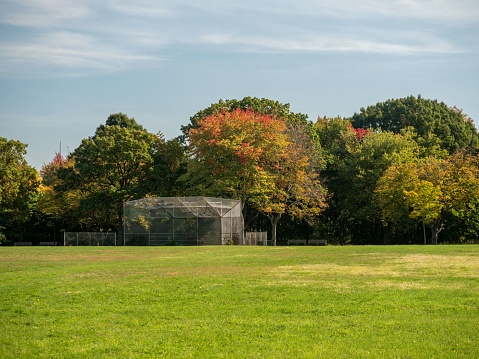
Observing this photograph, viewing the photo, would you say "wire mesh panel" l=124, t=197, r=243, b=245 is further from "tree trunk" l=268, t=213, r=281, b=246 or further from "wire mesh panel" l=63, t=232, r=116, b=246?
"tree trunk" l=268, t=213, r=281, b=246

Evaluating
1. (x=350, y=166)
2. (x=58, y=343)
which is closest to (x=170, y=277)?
(x=58, y=343)

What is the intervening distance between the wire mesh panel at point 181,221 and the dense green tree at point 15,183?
12.4 metres

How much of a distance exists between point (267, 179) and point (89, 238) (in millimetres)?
16622

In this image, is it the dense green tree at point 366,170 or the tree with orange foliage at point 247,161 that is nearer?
the tree with orange foliage at point 247,161

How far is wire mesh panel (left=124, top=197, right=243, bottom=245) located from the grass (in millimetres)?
30008

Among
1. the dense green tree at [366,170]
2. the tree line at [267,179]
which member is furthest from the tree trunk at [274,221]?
the dense green tree at [366,170]

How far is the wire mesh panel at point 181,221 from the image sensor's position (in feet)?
175

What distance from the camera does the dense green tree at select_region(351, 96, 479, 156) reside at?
243 ft

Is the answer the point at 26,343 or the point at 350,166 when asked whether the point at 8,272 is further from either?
the point at 350,166

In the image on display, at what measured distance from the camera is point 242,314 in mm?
14141

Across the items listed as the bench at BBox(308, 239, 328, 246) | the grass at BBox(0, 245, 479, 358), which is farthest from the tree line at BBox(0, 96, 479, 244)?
the grass at BBox(0, 245, 479, 358)

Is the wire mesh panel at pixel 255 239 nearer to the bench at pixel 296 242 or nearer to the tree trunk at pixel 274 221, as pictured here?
the tree trunk at pixel 274 221

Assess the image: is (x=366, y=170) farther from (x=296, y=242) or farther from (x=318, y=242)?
(x=296, y=242)

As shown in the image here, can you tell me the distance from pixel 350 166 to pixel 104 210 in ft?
83.4
